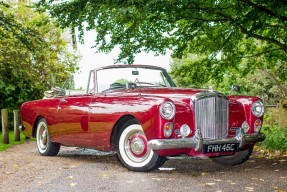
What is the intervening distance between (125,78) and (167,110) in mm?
1752

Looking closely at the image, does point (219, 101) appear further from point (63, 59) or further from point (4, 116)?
point (63, 59)

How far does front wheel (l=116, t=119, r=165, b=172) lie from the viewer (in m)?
6.29

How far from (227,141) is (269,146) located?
3521 millimetres

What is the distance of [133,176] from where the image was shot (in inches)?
237

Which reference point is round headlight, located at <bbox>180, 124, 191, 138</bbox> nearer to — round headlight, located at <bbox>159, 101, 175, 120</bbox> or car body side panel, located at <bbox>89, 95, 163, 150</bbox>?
round headlight, located at <bbox>159, 101, 175, 120</bbox>

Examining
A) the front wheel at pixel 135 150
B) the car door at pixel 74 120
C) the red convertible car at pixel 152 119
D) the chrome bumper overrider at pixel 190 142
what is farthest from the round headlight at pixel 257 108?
the car door at pixel 74 120

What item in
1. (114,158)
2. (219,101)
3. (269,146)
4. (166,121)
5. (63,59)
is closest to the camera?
(166,121)

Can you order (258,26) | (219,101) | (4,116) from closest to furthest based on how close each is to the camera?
(219,101) → (258,26) → (4,116)

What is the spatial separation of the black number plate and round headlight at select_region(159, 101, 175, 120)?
0.65m

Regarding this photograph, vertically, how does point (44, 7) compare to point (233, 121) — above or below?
above

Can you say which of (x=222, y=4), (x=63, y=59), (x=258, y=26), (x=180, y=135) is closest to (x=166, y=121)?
(x=180, y=135)

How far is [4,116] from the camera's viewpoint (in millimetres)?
11477

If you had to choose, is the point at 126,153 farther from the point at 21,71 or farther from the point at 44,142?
the point at 21,71

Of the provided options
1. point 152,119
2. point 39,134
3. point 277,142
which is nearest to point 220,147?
point 152,119
